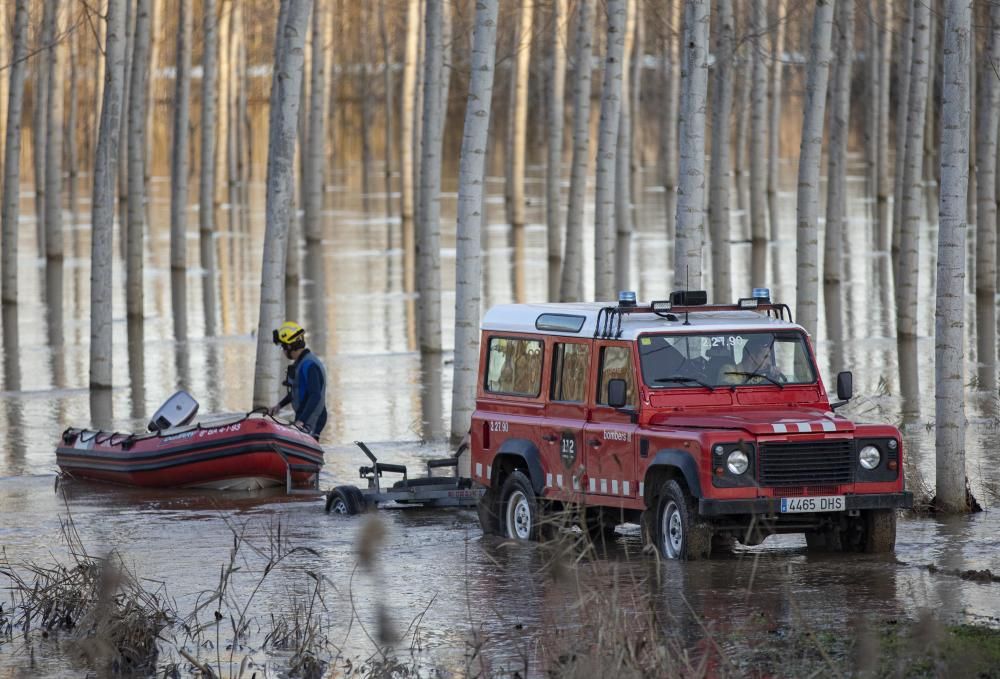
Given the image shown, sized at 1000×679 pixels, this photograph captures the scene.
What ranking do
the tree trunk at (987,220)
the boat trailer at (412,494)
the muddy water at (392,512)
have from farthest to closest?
the tree trunk at (987,220) < the boat trailer at (412,494) < the muddy water at (392,512)

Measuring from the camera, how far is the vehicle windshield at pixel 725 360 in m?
12.1

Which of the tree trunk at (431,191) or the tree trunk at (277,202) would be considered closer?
the tree trunk at (277,202)

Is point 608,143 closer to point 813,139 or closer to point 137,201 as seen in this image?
point 813,139

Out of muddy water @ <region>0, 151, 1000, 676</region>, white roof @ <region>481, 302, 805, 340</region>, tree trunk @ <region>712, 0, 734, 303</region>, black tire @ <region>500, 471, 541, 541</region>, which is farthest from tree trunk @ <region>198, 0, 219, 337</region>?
black tire @ <region>500, 471, 541, 541</region>

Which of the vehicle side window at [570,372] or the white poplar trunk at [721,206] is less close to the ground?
the white poplar trunk at [721,206]

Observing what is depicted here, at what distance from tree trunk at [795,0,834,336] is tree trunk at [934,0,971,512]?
539 cm

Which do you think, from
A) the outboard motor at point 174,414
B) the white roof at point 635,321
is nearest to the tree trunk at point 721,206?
the outboard motor at point 174,414

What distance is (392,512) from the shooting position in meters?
14.6

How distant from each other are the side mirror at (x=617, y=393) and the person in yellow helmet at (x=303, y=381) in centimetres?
493

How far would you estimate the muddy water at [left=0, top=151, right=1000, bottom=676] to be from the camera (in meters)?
10.2

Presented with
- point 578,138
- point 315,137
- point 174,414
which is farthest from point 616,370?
point 315,137

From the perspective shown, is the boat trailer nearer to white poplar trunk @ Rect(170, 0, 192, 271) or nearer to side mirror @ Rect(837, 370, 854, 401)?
side mirror @ Rect(837, 370, 854, 401)

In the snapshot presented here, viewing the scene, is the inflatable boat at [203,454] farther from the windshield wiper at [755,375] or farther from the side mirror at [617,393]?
the windshield wiper at [755,375]

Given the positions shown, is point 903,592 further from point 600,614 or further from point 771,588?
point 600,614
